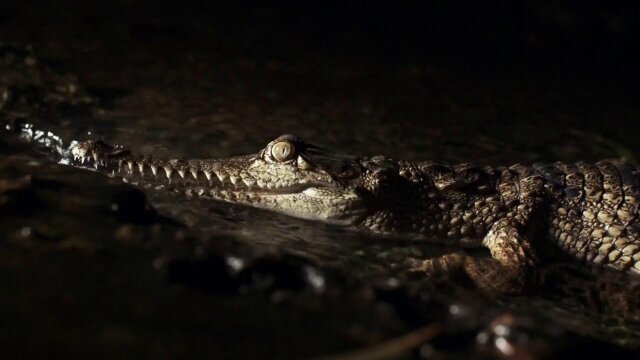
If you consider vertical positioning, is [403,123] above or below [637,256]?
above

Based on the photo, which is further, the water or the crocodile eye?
the crocodile eye

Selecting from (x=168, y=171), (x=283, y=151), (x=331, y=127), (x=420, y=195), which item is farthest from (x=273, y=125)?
(x=420, y=195)

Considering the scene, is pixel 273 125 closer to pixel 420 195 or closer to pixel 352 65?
pixel 420 195

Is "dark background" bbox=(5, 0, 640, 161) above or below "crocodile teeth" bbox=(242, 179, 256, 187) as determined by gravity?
above

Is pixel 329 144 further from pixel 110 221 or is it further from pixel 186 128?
pixel 110 221

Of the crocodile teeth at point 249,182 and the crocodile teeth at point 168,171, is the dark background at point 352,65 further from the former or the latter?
the crocodile teeth at point 168,171

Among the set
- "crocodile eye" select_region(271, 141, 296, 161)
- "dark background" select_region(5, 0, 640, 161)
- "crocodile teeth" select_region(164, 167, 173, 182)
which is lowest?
"crocodile teeth" select_region(164, 167, 173, 182)

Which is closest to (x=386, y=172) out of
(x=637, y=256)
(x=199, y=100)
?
(x=637, y=256)

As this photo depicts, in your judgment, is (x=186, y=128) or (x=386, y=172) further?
(x=186, y=128)

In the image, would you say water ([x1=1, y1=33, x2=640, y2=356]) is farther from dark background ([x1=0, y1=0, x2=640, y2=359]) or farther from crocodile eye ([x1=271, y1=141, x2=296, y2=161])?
crocodile eye ([x1=271, y1=141, x2=296, y2=161])

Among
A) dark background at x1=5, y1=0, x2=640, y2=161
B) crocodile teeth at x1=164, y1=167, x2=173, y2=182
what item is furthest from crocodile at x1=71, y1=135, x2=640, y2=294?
dark background at x1=5, y1=0, x2=640, y2=161
